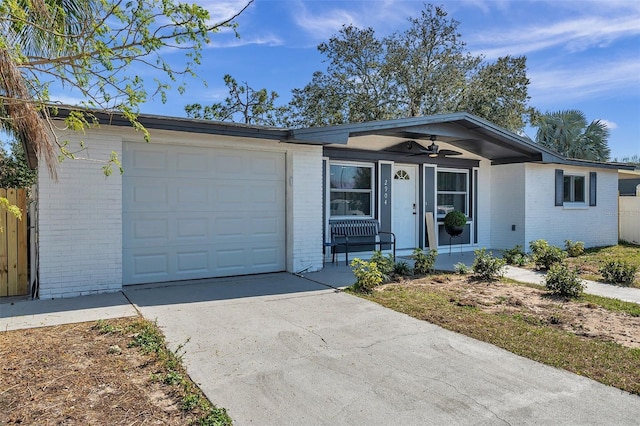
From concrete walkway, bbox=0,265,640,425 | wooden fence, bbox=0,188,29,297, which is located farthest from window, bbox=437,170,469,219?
wooden fence, bbox=0,188,29,297

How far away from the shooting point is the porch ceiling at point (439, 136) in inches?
302

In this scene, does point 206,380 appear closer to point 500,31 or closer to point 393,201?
point 393,201

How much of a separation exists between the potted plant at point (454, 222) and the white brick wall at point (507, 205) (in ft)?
5.23

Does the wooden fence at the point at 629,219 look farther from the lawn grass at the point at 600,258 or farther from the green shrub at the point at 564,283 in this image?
the green shrub at the point at 564,283

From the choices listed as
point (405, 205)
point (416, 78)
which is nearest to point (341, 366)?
point (405, 205)

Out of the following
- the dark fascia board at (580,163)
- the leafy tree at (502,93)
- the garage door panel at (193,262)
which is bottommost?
the garage door panel at (193,262)

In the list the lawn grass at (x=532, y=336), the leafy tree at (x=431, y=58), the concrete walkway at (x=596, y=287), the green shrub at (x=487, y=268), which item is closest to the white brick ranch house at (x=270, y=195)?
the lawn grass at (x=532, y=336)

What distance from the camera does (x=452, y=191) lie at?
1152 centimetres

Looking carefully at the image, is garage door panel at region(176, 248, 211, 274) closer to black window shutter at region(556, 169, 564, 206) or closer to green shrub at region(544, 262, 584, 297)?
green shrub at region(544, 262, 584, 297)

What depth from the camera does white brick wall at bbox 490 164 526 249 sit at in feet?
37.3

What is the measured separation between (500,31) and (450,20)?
7.80m

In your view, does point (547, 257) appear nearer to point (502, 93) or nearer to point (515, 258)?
point (515, 258)

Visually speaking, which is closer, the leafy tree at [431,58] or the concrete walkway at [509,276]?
the concrete walkway at [509,276]

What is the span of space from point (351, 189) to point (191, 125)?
4.34 m
